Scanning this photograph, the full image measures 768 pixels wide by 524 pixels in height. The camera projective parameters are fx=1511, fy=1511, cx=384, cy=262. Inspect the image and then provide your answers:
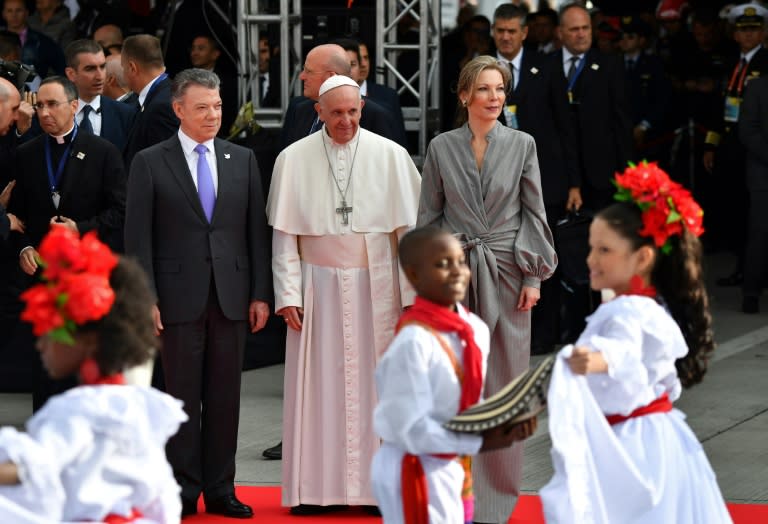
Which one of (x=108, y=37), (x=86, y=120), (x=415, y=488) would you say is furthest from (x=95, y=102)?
(x=415, y=488)

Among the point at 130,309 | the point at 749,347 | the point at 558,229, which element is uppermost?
the point at 130,309

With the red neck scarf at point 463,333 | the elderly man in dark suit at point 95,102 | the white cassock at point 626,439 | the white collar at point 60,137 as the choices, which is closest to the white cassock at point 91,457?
the red neck scarf at point 463,333

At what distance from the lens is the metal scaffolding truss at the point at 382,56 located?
32.6 feet

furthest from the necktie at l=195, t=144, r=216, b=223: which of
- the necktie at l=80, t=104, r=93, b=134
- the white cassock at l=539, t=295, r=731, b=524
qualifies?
the white cassock at l=539, t=295, r=731, b=524

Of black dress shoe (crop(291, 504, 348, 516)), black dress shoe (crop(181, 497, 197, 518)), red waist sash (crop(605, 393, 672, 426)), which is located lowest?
black dress shoe (crop(291, 504, 348, 516))

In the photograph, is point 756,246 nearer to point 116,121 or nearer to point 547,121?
point 547,121

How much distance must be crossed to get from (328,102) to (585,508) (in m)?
2.36

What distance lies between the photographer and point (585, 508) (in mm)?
4500

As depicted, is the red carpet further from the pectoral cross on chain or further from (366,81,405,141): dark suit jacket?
(366,81,405,141): dark suit jacket

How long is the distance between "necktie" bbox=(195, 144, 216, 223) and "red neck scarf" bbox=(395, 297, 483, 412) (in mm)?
2084

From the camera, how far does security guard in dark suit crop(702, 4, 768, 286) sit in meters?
11.3

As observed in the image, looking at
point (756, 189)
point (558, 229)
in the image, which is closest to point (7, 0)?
point (558, 229)

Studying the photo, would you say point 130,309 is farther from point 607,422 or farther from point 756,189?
point 756,189

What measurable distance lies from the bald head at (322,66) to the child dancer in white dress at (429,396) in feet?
8.59
